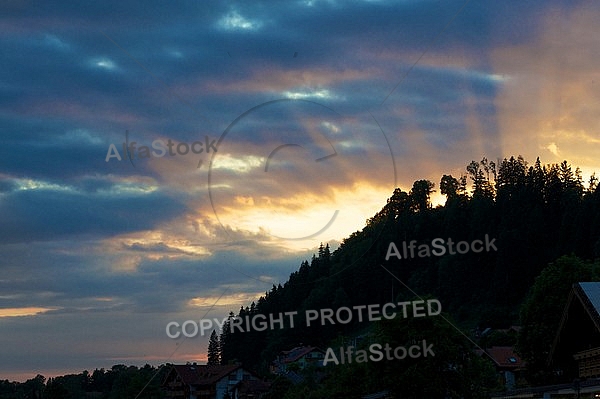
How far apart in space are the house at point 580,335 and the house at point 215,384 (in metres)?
115

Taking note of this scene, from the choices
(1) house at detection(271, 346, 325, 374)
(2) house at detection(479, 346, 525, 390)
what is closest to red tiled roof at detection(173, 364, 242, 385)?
(1) house at detection(271, 346, 325, 374)

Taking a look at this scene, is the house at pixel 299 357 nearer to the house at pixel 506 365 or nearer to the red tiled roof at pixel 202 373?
the red tiled roof at pixel 202 373

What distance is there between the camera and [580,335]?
3222 cm

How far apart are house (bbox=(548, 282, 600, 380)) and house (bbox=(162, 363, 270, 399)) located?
115183mm

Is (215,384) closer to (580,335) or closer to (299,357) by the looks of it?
(299,357)

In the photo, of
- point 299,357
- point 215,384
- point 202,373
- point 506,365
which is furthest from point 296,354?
point 506,365

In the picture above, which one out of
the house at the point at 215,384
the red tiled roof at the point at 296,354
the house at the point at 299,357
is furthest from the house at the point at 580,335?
the red tiled roof at the point at 296,354

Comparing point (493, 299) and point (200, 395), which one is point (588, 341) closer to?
point (200, 395)

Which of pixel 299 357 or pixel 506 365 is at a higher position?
pixel 299 357

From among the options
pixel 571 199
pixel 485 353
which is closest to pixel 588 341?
pixel 485 353

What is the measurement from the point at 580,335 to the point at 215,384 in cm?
12353

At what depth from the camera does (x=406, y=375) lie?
63.6 meters

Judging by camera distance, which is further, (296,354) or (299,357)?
(296,354)

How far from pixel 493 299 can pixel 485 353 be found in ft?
238
